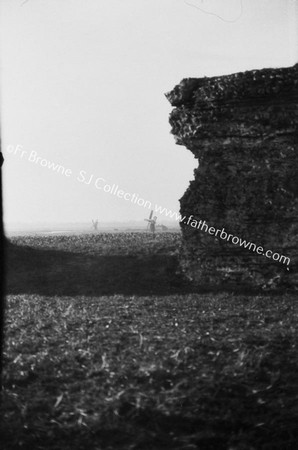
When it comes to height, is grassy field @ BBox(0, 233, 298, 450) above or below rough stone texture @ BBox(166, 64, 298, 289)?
below

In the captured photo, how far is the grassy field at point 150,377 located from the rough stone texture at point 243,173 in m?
2.50

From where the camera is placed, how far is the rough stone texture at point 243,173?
36.0 feet

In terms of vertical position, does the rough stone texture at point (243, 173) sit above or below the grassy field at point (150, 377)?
above

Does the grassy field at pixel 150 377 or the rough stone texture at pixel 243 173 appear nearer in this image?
the grassy field at pixel 150 377

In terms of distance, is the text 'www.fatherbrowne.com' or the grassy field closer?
the grassy field

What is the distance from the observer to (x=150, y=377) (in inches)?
217

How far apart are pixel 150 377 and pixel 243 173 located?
22.0 feet

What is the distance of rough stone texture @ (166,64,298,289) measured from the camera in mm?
10977

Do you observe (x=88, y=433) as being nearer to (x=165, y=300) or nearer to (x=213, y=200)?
(x=165, y=300)

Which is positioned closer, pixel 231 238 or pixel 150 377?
pixel 150 377

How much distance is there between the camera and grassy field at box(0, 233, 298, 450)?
5.03 meters

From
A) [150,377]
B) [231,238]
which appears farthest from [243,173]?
[150,377]

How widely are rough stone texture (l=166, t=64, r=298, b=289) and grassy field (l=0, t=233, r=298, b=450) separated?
2.50 meters

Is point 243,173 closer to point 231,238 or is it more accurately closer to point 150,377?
point 231,238
